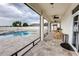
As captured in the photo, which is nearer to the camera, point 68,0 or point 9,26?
point 68,0

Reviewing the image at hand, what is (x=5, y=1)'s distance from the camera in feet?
6.73

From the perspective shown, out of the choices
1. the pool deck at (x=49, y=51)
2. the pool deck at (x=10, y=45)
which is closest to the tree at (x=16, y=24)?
the pool deck at (x=10, y=45)

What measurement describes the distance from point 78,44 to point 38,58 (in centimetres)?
232

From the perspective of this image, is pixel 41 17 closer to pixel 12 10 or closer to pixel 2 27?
pixel 12 10

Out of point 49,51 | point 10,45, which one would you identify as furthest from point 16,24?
point 49,51

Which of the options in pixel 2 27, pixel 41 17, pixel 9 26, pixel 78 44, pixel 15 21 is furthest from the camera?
pixel 41 17

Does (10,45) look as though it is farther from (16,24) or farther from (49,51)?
(49,51)

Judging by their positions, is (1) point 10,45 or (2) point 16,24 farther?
(1) point 10,45

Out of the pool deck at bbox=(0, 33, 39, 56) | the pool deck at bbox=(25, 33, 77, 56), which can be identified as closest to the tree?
the pool deck at bbox=(0, 33, 39, 56)

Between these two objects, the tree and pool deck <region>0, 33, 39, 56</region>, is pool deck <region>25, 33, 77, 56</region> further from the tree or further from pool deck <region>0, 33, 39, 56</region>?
the tree

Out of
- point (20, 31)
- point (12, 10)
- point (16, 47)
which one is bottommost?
point (16, 47)

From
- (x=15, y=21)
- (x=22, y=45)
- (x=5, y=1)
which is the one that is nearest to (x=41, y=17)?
(x=22, y=45)

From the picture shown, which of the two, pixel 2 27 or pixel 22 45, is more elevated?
pixel 2 27

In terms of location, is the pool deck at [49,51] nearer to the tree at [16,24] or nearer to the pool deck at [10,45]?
the pool deck at [10,45]
